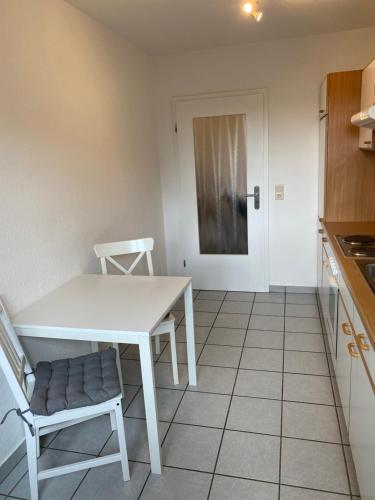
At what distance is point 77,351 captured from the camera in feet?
8.30

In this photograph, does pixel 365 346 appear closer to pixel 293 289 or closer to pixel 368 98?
pixel 368 98

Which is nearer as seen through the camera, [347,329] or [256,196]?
[347,329]

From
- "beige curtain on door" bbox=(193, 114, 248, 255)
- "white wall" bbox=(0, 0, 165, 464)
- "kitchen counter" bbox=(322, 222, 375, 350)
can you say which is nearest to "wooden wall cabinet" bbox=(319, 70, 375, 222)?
"kitchen counter" bbox=(322, 222, 375, 350)

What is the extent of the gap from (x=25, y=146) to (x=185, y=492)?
6.20ft

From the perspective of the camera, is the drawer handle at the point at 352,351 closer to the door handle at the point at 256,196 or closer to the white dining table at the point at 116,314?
the white dining table at the point at 116,314

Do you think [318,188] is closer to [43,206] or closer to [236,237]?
[236,237]

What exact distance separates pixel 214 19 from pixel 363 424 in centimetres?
281

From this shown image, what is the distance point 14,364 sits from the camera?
1640 millimetres

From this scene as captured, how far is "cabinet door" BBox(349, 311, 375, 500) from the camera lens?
1.29 meters

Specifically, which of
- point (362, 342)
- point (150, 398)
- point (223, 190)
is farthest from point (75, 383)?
point (223, 190)

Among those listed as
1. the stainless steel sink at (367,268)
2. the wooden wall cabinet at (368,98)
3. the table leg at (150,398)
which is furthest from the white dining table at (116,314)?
the wooden wall cabinet at (368,98)

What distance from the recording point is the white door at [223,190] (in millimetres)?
3758

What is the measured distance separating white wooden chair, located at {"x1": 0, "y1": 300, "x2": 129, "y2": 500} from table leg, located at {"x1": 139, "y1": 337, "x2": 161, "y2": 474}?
0.12 meters

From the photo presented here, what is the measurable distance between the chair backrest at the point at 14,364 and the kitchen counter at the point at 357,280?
4.45 ft
